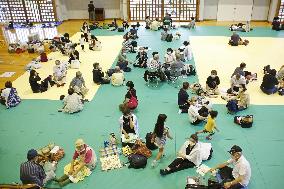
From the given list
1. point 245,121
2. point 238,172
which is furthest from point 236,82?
point 238,172

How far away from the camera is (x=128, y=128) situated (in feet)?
29.5

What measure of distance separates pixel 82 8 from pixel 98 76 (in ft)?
47.9

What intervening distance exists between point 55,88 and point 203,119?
709 centimetres

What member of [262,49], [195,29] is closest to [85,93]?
[262,49]

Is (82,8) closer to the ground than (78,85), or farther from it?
farther from it

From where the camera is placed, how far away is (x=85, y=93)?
41.5 feet

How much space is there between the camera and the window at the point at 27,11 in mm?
25750

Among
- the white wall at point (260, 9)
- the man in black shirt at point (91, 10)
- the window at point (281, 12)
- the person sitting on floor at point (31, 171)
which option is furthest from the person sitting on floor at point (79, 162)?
the window at point (281, 12)

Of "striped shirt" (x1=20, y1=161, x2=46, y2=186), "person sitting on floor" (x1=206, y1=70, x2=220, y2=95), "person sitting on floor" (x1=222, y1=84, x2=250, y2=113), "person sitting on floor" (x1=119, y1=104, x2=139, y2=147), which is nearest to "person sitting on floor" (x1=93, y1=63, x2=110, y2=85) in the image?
"person sitting on floor" (x1=206, y1=70, x2=220, y2=95)

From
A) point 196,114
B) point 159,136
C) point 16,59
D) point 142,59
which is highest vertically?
point 142,59

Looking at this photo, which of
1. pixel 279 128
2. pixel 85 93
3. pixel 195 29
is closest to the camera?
pixel 279 128

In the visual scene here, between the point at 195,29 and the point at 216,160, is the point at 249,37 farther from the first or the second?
the point at 216,160

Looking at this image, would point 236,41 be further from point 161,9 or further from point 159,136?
point 159,136

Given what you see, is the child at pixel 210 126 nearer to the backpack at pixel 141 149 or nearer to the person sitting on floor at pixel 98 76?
the backpack at pixel 141 149
